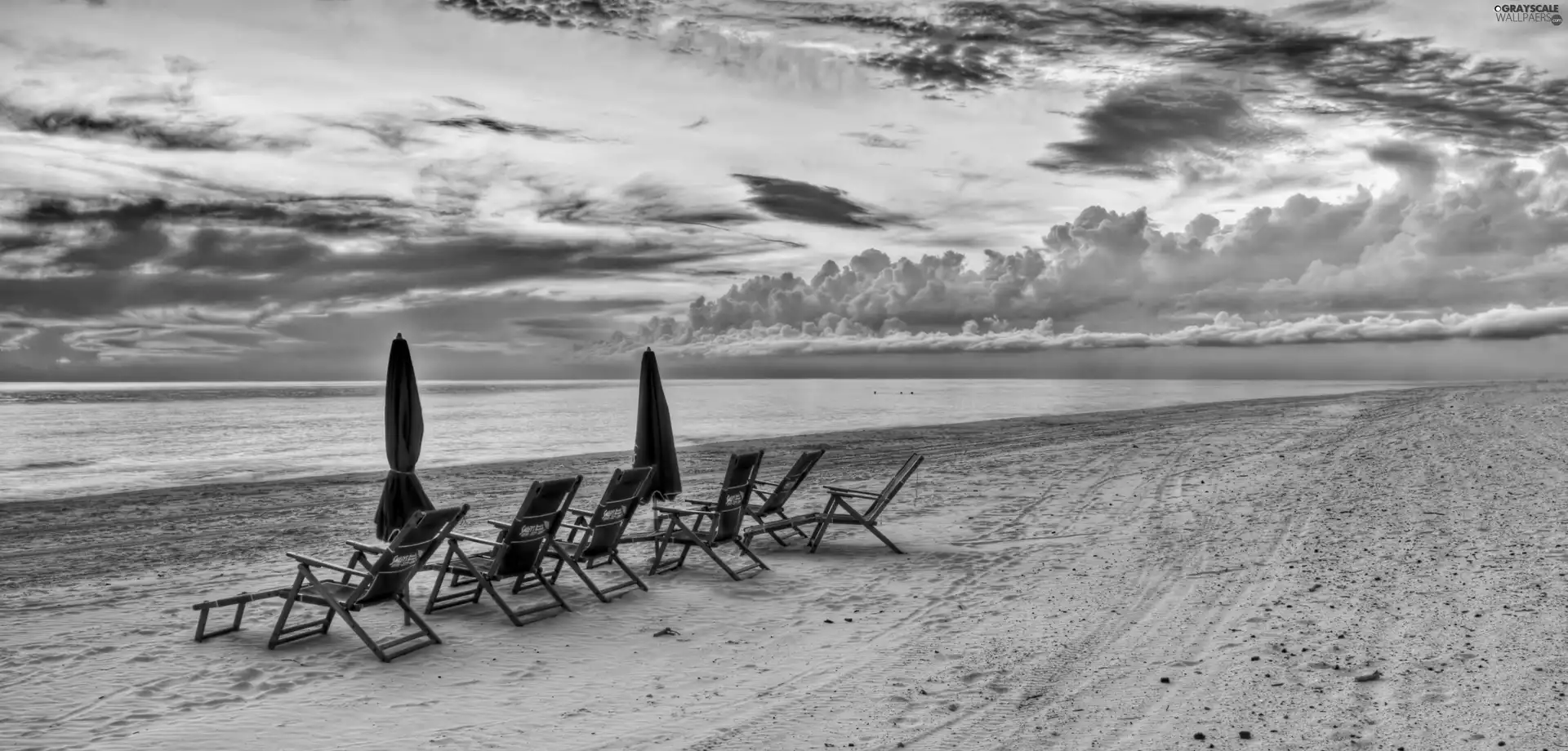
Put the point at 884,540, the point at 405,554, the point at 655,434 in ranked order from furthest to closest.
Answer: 1. the point at 655,434
2. the point at 884,540
3. the point at 405,554

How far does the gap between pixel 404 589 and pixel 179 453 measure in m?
24.4

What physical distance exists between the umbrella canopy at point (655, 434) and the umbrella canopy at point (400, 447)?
7.09 feet

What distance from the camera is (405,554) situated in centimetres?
557

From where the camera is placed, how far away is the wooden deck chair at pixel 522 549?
6.21m

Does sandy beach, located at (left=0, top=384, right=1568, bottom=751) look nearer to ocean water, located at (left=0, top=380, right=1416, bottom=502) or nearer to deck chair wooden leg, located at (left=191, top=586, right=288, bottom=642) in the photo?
deck chair wooden leg, located at (left=191, top=586, right=288, bottom=642)

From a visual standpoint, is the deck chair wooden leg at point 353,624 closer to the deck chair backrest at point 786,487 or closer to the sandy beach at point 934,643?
the sandy beach at point 934,643

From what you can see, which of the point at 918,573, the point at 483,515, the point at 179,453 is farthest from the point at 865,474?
the point at 179,453

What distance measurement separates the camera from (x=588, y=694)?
15.8 feet

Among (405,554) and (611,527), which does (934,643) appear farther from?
(405,554)

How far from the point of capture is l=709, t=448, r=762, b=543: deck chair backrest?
7.95m

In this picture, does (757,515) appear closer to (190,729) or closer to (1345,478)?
(190,729)

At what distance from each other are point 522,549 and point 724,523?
2.14 m

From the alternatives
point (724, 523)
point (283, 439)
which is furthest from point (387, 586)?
point (283, 439)

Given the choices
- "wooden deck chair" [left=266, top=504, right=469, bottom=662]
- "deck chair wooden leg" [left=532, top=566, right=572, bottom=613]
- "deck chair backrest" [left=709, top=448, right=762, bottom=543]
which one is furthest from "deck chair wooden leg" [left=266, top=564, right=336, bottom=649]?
"deck chair backrest" [left=709, top=448, right=762, bottom=543]
